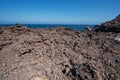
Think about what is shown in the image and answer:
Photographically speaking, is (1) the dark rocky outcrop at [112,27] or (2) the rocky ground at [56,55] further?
(1) the dark rocky outcrop at [112,27]

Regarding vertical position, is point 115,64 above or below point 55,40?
below

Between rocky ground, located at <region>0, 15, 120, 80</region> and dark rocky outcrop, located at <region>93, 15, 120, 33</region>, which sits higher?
dark rocky outcrop, located at <region>93, 15, 120, 33</region>

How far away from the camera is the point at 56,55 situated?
23.8 ft

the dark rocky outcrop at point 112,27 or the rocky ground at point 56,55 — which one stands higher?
the dark rocky outcrop at point 112,27

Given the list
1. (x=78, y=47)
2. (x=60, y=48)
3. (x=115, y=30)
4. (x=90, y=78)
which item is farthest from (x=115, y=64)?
(x=115, y=30)

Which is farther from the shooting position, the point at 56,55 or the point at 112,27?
the point at 112,27

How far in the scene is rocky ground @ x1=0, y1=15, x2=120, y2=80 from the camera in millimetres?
6254

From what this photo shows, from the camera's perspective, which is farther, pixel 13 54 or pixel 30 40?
pixel 30 40

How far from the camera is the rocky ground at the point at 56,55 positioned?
625 centimetres

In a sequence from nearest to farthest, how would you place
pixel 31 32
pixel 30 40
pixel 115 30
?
pixel 30 40, pixel 31 32, pixel 115 30

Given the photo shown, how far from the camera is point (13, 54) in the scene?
678 centimetres

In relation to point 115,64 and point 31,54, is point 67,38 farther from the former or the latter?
point 115,64

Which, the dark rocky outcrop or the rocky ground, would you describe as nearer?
the rocky ground

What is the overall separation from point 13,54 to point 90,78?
2.70 meters
